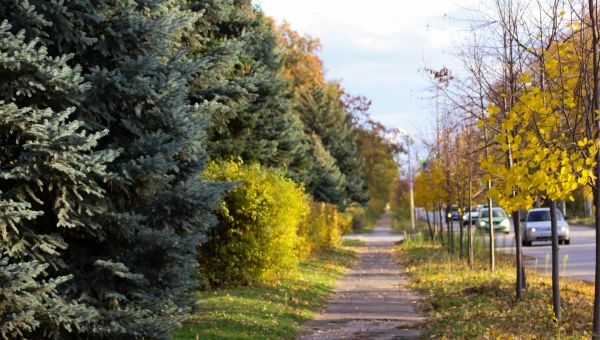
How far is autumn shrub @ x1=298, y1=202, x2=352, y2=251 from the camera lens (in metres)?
27.3

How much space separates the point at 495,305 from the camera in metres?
13.4

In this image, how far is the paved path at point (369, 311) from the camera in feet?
38.5

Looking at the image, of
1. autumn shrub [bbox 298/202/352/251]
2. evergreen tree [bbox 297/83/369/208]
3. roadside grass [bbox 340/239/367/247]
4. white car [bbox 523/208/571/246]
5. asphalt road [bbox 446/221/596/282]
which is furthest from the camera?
evergreen tree [bbox 297/83/369/208]

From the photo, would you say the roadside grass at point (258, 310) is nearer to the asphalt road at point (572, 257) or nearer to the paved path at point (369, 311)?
the paved path at point (369, 311)

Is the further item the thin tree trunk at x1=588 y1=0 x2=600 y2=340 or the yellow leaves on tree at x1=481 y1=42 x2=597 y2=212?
the thin tree trunk at x1=588 y1=0 x2=600 y2=340

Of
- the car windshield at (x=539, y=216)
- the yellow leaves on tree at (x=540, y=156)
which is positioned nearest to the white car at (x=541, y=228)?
the car windshield at (x=539, y=216)

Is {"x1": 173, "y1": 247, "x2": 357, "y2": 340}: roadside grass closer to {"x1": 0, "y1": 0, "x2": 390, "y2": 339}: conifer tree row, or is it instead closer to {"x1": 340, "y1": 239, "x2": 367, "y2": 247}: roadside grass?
{"x1": 0, "y1": 0, "x2": 390, "y2": 339}: conifer tree row

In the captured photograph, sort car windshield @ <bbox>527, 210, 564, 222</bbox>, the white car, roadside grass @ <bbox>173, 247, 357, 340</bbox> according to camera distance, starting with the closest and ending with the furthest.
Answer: roadside grass @ <bbox>173, 247, 357, 340</bbox>
the white car
car windshield @ <bbox>527, 210, 564, 222</bbox>

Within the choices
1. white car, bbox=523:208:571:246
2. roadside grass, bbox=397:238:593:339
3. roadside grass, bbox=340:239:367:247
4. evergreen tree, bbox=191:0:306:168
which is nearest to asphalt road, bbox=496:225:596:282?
white car, bbox=523:208:571:246

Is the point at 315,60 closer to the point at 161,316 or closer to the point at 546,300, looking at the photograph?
the point at 546,300

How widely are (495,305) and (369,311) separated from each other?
7.88ft

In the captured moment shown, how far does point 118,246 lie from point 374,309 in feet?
24.0

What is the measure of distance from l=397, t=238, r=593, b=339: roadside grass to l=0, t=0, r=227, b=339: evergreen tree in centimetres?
412

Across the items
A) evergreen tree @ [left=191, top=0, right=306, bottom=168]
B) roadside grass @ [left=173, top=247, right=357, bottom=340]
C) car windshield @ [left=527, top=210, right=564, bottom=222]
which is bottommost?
roadside grass @ [left=173, top=247, right=357, bottom=340]
